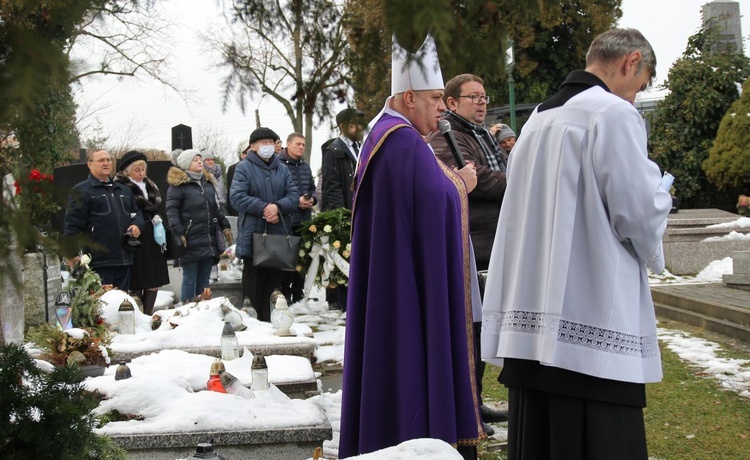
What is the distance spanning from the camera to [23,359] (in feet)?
9.57

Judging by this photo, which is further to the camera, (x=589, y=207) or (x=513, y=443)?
(x=513, y=443)

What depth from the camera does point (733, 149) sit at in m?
17.1

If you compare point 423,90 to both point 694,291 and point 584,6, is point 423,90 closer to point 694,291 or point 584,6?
point 584,6

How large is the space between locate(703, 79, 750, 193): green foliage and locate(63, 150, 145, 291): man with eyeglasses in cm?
1178

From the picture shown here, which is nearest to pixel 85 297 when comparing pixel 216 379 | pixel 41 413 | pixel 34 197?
pixel 216 379

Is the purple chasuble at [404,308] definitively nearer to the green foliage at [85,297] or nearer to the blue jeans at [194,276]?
the green foliage at [85,297]

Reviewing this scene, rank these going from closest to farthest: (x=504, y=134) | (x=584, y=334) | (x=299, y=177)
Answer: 1. (x=584, y=334)
2. (x=504, y=134)
3. (x=299, y=177)

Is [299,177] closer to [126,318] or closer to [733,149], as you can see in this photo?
[126,318]

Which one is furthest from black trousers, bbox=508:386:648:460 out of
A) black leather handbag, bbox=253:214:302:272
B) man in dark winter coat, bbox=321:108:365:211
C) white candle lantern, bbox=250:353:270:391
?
man in dark winter coat, bbox=321:108:365:211

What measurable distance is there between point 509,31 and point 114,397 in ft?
11.0

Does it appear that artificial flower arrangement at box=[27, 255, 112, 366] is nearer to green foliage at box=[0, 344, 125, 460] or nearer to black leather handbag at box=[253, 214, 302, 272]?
green foliage at box=[0, 344, 125, 460]

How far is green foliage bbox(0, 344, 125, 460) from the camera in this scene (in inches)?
111

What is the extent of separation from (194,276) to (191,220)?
62 cm

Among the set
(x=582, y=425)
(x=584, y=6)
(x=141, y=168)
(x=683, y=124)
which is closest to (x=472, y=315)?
(x=582, y=425)
